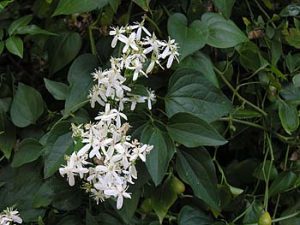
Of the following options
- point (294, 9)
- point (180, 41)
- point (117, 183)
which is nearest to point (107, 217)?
point (117, 183)

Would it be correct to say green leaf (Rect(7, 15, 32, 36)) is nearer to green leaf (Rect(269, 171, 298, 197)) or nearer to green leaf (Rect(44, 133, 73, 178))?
green leaf (Rect(44, 133, 73, 178))

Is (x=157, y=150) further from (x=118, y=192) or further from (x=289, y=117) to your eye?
(x=289, y=117)

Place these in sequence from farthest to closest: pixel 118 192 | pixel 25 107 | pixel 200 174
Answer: pixel 25 107 → pixel 200 174 → pixel 118 192

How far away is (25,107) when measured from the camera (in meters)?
1.11

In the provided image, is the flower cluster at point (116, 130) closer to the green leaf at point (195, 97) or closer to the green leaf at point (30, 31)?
the green leaf at point (195, 97)

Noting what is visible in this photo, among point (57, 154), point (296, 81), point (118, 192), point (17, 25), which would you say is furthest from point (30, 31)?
point (296, 81)

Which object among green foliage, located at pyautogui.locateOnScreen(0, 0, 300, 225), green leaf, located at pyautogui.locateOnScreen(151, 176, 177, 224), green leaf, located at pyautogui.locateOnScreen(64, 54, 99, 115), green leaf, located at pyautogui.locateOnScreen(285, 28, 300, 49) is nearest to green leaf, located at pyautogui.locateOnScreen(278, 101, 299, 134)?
green foliage, located at pyautogui.locateOnScreen(0, 0, 300, 225)

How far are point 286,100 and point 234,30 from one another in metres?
0.17

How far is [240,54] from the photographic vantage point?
45.1 inches

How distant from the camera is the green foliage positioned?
994mm

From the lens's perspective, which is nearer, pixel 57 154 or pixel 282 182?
pixel 57 154

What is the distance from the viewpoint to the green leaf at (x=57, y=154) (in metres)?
0.96

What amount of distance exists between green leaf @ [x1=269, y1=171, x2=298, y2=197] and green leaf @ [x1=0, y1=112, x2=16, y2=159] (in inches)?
17.6

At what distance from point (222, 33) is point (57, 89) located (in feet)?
0.93
